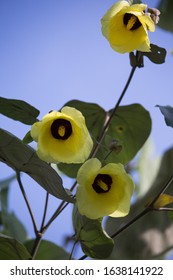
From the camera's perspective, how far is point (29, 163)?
978mm

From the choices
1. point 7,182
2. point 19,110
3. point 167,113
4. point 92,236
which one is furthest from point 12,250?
point 7,182

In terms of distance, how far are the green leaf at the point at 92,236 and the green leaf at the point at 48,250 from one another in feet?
1.52

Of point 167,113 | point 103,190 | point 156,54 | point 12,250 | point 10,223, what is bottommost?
point 10,223

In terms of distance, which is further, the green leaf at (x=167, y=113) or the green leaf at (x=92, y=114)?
the green leaf at (x=92, y=114)

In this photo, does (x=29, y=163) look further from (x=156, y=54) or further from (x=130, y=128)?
(x=130, y=128)

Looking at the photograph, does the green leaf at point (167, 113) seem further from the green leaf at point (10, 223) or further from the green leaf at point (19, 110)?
the green leaf at point (10, 223)

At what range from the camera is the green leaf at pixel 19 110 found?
1.04m

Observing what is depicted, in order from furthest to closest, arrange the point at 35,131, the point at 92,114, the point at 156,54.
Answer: the point at 92,114 < the point at 156,54 < the point at 35,131

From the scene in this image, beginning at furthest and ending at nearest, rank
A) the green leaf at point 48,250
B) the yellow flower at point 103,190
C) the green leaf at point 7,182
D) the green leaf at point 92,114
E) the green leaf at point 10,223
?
the green leaf at point 7,182 → the green leaf at point 10,223 → the green leaf at point 48,250 → the green leaf at point 92,114 → the yellow flower at point 103,190

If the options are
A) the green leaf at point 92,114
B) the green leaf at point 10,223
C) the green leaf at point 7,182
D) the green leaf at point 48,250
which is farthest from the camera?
the green leaf at point 7,182

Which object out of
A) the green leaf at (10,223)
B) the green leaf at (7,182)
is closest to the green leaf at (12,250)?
the green leaf at (10,223)

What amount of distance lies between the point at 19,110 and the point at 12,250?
0.29 metres
